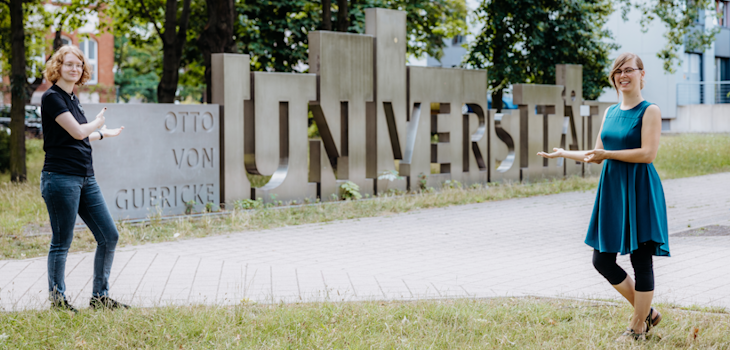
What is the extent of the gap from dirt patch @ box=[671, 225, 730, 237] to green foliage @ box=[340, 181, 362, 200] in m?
5.10

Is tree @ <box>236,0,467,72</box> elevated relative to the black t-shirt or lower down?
elevated

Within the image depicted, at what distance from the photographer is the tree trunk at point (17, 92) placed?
14375 mm

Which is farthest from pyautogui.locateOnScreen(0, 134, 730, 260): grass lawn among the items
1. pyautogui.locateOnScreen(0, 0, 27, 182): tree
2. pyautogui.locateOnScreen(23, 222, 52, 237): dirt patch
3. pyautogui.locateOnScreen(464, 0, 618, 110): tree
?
pyautogui.locateOnScreen(464, 0, 618, 110): tree

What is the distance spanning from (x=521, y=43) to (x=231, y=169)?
13991 millimetres

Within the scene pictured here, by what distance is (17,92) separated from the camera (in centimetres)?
1443

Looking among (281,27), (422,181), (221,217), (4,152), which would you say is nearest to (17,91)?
(4,152)

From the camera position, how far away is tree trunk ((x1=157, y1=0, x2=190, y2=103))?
17109mm

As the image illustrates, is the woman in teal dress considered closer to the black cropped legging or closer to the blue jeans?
the black cropped legging

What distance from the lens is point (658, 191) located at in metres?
4.49

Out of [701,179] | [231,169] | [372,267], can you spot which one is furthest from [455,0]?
[372,267]

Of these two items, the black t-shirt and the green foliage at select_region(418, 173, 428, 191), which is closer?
the black t-shirt

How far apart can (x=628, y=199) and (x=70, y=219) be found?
3.69 metres

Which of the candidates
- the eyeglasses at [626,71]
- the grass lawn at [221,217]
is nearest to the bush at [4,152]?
the grass lawn at [221,217]

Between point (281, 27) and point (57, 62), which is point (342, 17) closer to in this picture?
point (281, 27)
